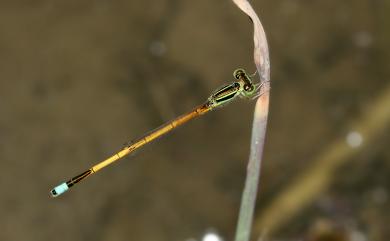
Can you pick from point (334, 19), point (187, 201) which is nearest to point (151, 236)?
point (187, 201)

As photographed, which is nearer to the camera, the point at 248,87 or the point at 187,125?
the point at 248,87

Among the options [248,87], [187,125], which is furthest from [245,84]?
[187,125]

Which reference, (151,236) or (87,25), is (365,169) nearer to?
(151,236)

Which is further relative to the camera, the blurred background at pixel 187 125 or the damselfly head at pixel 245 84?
the blurred background at pixel 187 125

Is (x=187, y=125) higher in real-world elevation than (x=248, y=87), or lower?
higher

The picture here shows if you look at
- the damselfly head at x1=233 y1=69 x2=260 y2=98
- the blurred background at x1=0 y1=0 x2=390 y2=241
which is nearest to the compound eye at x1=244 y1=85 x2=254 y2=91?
the damselfly head at x1=233 y1=69 x2=260 y2=98

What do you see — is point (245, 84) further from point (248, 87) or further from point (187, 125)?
point (187, 125)

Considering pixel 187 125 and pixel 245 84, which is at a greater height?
pixel 187 125

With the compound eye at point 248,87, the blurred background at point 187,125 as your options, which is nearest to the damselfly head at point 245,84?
the compound eye at point 248,87

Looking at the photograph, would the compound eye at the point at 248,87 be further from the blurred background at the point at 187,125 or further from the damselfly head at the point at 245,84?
the blurred background at the point at 187,125
